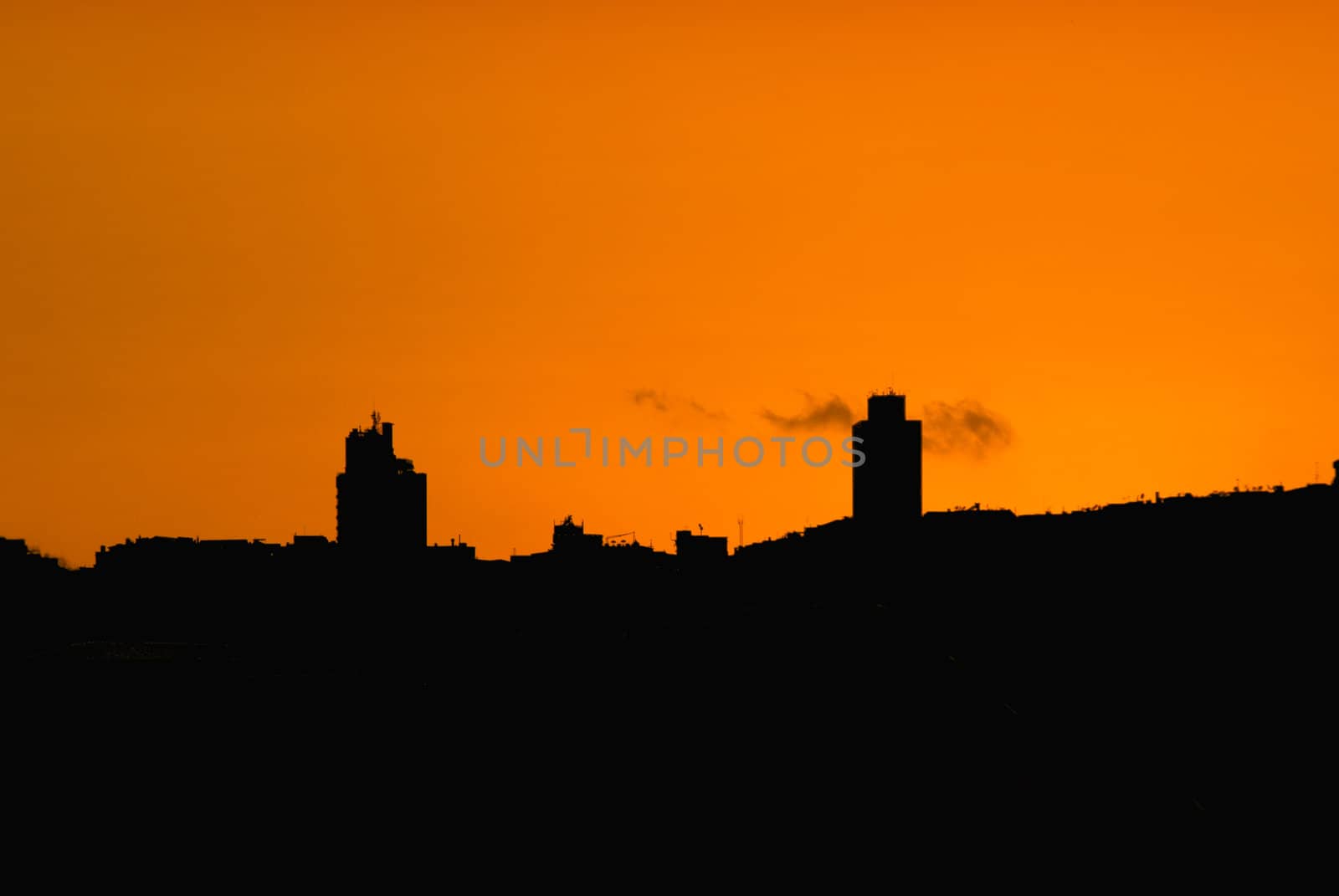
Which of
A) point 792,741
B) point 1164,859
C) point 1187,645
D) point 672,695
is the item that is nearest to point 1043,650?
point 1187,645

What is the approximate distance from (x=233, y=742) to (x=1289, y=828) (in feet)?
91.1

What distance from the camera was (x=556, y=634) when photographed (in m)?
121

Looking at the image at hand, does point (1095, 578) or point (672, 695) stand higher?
point (1095, 578)

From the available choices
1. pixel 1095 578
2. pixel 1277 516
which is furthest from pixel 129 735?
pixel 1277 516

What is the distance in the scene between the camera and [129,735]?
67.1 meters

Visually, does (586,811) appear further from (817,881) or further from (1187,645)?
(1187,645)

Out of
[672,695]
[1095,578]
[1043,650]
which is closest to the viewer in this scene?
[672,695]

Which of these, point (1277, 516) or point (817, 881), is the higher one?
point (1277, 516)

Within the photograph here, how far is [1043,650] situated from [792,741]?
4747 centimetres

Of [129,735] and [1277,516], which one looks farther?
[1277,516]

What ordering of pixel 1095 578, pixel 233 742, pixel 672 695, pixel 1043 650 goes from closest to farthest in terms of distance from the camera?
pixel 233 742 → pixel 672 695 → pixel 1043 650 → pixel 1095 578

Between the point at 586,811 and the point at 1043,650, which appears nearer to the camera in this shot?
the point at 586,811

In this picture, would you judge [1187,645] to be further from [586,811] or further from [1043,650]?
[586,811]

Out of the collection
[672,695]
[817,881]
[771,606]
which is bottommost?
[817,881]
